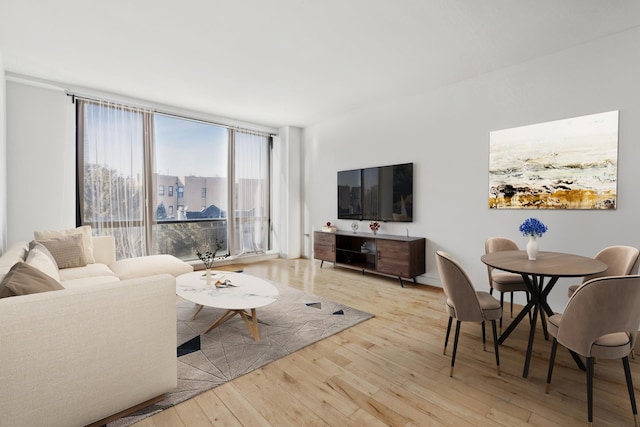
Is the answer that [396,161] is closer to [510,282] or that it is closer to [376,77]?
[376,77]

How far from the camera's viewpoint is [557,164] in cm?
332

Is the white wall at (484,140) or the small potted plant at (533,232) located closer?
the small potted plant at (533,232)

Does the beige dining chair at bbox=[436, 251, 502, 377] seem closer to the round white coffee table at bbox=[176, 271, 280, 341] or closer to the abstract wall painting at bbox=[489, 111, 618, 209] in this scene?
the round white coffee table at bbox=[176, 271, 280, 341]

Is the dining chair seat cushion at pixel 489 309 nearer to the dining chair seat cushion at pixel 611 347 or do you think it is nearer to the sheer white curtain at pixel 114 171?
the dining chair seat cushion at pixel 611 347

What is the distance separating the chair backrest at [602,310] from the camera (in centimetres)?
162

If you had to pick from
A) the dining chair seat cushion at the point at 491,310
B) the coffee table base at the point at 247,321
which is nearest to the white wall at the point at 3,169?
the coffee table base at the point at 247,321

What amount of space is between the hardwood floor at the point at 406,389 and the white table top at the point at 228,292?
1.79ft

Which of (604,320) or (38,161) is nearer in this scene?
(604,320)

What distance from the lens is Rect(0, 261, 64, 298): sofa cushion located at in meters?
1.47

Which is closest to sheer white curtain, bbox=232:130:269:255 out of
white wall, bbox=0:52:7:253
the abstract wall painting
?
white wall, bbox=0:52:7:253

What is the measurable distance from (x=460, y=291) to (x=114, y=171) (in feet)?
15.9

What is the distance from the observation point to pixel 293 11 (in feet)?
8.52

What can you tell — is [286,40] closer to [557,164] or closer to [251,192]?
[557,164]

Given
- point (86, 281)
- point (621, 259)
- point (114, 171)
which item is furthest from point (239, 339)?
point (114, 171)
